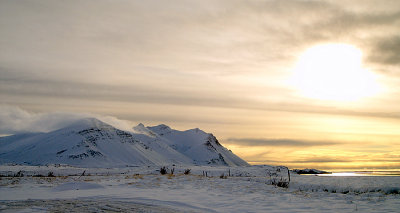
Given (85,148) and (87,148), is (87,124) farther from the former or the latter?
(87,148)

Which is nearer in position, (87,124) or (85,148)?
(85,148)

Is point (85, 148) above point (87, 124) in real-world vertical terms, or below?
below

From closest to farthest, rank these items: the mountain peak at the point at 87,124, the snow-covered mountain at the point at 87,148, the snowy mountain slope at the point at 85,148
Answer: the snow-covered mountain at the point at 87,148, the snowy mountain slope at the point at 85,148, the mountain peak at the point at 87,124

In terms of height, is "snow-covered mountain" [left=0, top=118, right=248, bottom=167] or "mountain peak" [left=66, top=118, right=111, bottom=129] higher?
"mountain peak" [left=66, top=118, right=111, bottom=129]

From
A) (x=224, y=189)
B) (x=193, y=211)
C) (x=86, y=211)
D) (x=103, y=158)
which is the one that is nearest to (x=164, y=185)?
(x=224, y=189)

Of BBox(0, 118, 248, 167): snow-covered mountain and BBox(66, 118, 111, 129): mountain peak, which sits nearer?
BBox(0, 118, 248, 167): snow-covered mountain

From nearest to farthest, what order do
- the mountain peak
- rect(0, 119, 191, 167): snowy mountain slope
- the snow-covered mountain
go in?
1. the snow-covered mountain
2. rect(0, 119, 191, 167): snowy mountain slope
3. the mountain peak

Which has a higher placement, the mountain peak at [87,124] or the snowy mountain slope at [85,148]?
the mountain peak at [87,124]

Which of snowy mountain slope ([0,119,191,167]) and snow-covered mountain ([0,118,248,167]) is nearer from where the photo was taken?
snow-covered mountain ([0,118,248,167])

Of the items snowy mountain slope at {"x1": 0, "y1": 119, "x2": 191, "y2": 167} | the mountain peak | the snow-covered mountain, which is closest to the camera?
the snow-covered mountain

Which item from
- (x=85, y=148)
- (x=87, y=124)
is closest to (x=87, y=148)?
(x=85, y=148)

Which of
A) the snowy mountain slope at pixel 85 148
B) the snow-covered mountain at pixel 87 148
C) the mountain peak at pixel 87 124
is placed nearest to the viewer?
the snow-covered mountain at pixel 87 148

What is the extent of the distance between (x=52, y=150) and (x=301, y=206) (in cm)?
14263

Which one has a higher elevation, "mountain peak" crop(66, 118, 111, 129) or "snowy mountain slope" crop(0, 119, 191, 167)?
"mountain peak" crop(66, 118, 111, 129)
